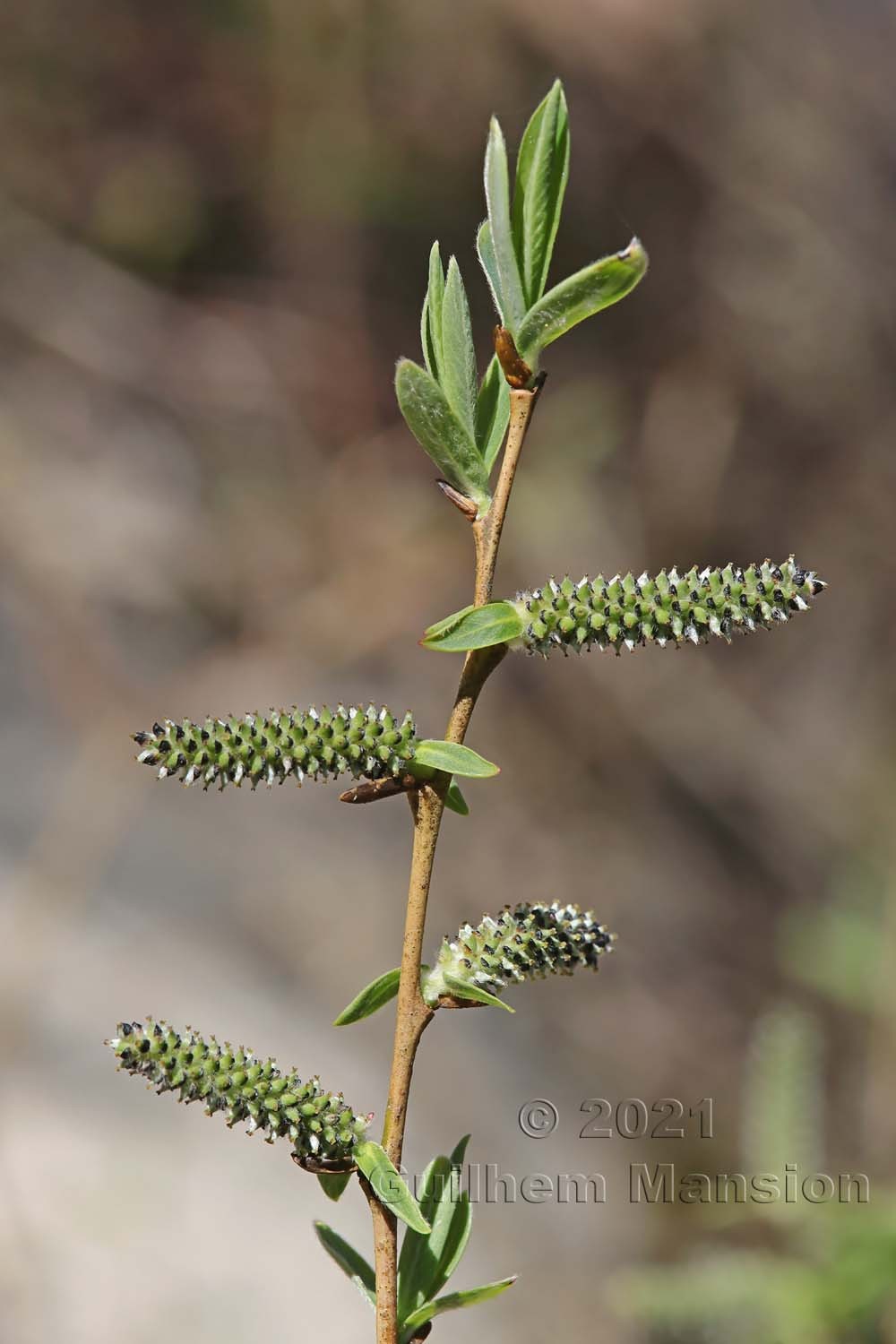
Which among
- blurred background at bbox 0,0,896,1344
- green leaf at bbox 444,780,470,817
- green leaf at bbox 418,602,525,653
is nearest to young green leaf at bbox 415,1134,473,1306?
green leaf at bbox 444,780,470,817

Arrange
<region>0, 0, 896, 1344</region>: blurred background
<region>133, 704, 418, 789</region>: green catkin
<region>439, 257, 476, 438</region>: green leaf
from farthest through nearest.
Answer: <region>0, 0, 896, 1344</region>: blurred background < <region>439, 257, 476, 438</region>: green leaf < <region>133, 704, 418, 789</region>: green catkin

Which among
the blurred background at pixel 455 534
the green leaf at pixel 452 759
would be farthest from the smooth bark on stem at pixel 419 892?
the blurred background at pixel 455 534

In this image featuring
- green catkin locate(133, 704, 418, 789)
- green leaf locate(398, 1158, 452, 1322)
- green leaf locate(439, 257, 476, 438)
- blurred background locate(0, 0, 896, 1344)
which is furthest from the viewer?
blurred background locate(0, 0, 896, 1344)

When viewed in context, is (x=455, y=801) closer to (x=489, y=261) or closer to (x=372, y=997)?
(x=372, y=997)

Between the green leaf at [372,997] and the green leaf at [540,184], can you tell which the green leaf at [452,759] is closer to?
the green leaf at [372,997]

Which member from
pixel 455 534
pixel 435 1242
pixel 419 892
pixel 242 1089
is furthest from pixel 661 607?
pixel 455 534

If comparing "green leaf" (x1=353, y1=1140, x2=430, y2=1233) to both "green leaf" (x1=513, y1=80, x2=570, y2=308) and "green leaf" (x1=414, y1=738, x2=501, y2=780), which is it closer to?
"green leaf" (x1=414, y1=738, x2=501, y2=780)

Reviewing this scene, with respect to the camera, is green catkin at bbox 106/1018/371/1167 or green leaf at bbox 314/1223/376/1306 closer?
green catkin at bbox 106/1018/371/1167
